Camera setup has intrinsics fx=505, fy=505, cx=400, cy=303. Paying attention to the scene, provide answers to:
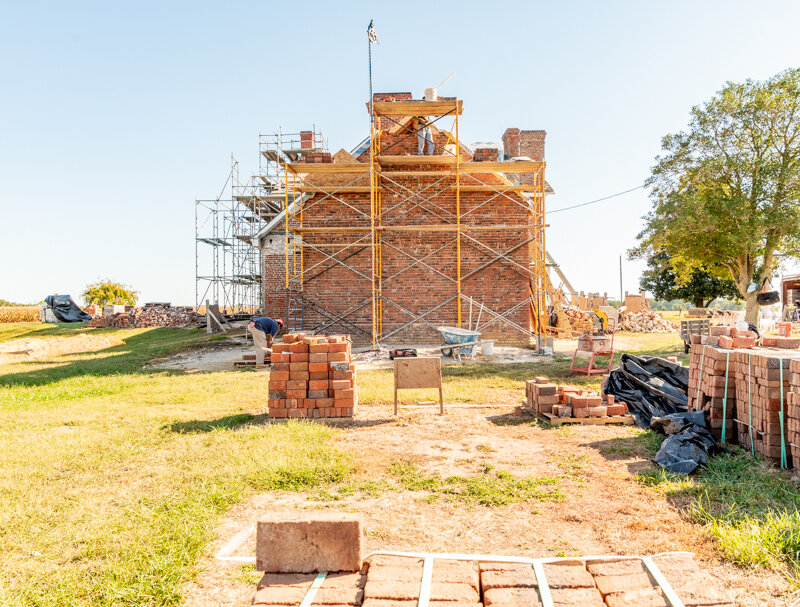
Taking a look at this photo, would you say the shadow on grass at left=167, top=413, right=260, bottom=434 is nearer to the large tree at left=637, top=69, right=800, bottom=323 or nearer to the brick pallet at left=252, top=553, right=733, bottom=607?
the brick pallet at left=252, top=553, right=733, bottom=607

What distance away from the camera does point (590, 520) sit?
4.02 m

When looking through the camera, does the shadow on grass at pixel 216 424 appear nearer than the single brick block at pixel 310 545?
No

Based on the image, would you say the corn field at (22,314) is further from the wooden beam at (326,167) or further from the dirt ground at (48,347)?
the wooden beam at (326,167)

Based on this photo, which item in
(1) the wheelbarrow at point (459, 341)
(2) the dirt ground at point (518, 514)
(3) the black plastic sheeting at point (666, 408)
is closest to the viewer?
(2) the dirt ground at point (518, 514)

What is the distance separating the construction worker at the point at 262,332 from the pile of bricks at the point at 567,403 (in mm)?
7598

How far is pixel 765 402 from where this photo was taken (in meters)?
5.33

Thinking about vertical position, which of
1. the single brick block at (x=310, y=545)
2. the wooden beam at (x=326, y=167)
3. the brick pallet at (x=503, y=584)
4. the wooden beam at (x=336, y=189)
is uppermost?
the wooden beam at (x=326, y=167)

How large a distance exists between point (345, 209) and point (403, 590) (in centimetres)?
1523

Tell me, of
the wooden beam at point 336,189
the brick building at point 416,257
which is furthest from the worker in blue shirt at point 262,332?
the wooden beam at point 336,189

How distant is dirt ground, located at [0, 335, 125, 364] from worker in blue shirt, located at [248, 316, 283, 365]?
927cm

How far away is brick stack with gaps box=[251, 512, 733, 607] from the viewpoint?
94.9 inches

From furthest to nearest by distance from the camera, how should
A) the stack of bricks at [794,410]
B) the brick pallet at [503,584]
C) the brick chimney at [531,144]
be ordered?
1. the brick chimney at [531,144]
2. the stack of bricks at [794,410]
3. the brick pallet at [503,584]

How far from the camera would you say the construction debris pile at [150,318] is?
100 feet

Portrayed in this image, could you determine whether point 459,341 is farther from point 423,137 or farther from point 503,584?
point 503,584
